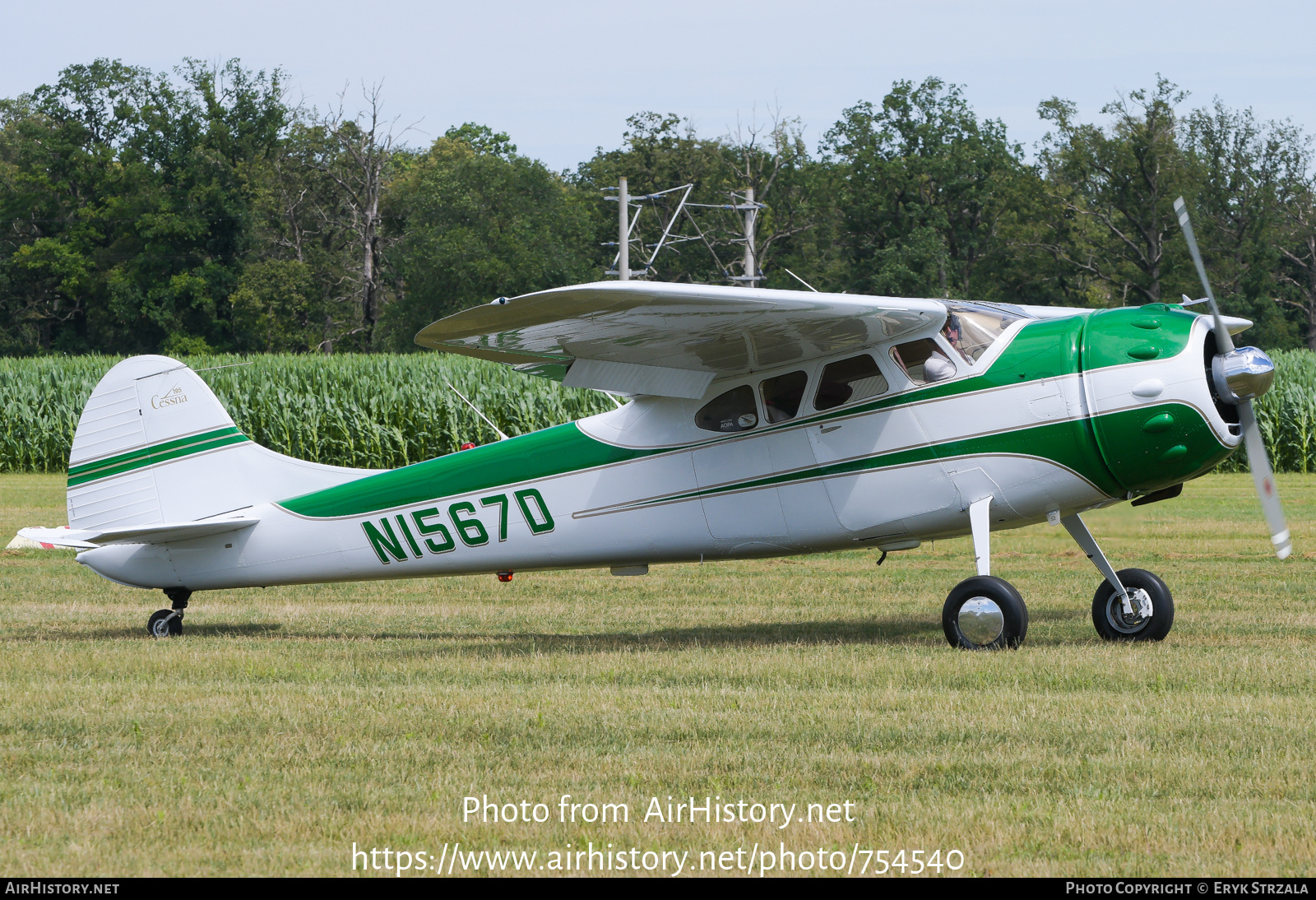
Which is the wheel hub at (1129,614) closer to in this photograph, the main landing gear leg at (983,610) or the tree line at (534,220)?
the main landing gear leg at (983,610)

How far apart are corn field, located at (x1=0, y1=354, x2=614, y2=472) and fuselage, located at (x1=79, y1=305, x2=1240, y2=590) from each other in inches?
739

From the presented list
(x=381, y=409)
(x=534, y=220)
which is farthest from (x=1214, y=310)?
(x=534, y=220)

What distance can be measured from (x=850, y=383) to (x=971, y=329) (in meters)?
0.92

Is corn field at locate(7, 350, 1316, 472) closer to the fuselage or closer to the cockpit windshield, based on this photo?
the fuselage

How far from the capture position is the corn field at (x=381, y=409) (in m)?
29.8

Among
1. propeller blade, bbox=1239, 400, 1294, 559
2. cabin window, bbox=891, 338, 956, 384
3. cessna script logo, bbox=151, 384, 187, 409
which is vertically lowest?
propeller blade, bbox=1239, 400, 1294, 559

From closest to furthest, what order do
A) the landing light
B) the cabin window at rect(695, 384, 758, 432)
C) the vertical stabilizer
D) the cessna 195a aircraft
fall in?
the landing light < the cessna 195a aircraft < the cabin window at rect(695, 384, 758, 432) < the vertical stabilizer

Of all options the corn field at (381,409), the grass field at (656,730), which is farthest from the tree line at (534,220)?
the grass field at (656,730)

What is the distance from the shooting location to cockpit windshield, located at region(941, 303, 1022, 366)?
927 cm

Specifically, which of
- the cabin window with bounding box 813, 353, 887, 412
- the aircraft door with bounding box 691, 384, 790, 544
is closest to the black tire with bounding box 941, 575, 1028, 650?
the aircraft door with bounding box 691, 384, 790, 544

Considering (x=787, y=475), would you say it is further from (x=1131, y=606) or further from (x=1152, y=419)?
(x=1131, y=606)

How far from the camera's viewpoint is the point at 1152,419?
8.66 m

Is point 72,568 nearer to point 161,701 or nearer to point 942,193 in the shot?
point 161,701

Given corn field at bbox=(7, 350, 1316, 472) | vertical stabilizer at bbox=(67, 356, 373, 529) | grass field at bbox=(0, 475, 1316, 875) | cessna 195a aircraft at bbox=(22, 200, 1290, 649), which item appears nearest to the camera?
grass field at bbox=(0, 475, 1316, 875)
